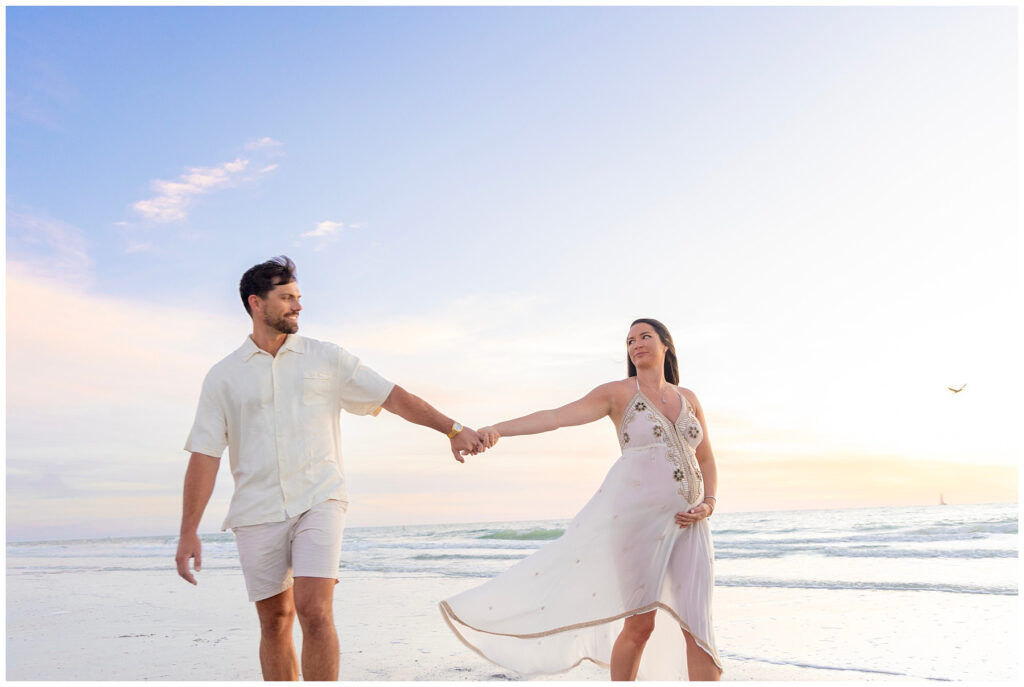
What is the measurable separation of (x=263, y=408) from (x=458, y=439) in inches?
44.8

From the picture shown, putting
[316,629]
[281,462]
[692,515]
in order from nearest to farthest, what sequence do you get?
[316,629] → [281,462] → [692,515]

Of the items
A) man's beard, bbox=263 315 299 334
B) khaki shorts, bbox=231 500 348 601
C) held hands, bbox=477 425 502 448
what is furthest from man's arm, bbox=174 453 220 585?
held hands, bbox=477 425 502 448

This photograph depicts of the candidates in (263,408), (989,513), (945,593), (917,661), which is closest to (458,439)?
(263,408)

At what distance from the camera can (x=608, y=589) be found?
16.5ft

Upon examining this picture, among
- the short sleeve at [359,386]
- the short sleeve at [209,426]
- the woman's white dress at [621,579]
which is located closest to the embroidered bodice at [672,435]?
the woman's white dress at [621,579]

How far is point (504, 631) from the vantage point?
5.29 metres

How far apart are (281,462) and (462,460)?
3.77 ft

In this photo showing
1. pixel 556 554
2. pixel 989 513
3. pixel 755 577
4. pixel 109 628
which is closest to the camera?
pixel 556 554

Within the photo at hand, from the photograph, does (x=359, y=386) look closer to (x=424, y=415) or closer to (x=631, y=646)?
(x=424, y=415)

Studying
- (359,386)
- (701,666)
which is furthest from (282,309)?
(701,666)

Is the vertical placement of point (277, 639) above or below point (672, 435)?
below

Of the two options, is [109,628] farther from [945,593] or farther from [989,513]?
[989,513]

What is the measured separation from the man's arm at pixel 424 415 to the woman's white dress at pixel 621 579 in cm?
88

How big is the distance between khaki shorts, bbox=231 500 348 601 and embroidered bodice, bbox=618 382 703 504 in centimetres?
172
